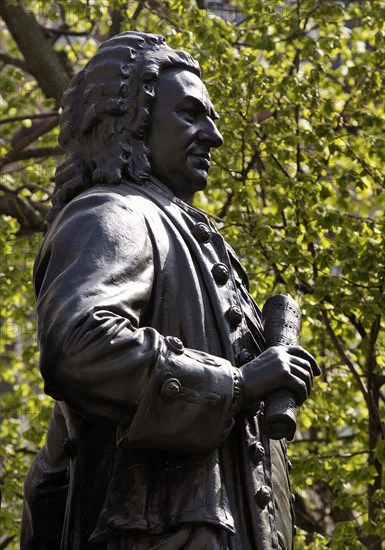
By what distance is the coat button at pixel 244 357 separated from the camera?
16.5 ft

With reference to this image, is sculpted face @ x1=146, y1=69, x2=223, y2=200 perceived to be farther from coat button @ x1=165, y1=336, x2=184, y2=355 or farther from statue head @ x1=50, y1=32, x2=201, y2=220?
coat button @ x1=165, y1=336, x2=184, y2=355

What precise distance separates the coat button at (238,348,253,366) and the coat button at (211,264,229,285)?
238 millimetres

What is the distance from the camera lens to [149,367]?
15.0ft

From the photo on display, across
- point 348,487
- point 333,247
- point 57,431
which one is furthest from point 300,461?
point 57,431

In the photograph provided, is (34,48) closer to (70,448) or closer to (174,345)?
(70,448)

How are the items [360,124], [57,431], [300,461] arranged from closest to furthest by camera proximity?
Answer: [57,431] → [300,461] → [360,124]

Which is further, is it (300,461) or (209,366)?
(300,461)

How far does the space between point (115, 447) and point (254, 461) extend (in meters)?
0.44

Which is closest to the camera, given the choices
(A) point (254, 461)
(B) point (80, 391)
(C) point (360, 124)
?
(B) point (80, 391)

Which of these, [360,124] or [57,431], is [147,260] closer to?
[57,431]

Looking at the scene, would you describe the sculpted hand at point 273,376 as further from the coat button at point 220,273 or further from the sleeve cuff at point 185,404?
the coat button at point 220,273

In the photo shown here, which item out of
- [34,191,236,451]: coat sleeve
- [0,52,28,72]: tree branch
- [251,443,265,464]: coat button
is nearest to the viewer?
[34,191,236,451]: coat sleeve

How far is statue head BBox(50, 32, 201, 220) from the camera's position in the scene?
5.36m

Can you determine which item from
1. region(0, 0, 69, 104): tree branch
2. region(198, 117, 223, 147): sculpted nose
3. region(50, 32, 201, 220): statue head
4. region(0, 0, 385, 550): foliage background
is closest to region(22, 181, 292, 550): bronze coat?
region(50, 32, 201, 220): statue head
